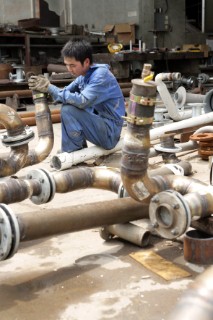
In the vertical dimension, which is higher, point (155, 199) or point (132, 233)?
point (155, 199)

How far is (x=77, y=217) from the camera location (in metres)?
2.13

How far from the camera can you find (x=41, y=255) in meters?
2.36

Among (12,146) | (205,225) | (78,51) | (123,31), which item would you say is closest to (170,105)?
(78,51)

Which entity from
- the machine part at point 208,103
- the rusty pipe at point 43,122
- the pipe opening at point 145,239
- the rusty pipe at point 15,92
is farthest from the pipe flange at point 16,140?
the rusty pipe at point 15,92

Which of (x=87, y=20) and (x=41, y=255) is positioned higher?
(x=87, y=20)

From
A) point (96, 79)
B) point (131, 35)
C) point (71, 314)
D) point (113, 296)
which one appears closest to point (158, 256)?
point (113, 296)

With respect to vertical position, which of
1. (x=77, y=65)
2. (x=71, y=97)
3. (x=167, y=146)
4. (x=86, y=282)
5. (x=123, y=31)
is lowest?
(x=86, y=282)

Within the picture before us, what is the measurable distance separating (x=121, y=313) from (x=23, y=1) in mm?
10760

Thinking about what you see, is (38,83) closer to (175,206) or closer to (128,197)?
(128,197)

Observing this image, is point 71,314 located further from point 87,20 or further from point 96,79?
point 87,20

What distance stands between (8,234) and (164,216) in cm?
71

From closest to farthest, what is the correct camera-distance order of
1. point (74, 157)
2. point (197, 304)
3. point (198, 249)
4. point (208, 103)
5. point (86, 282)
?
1. point (197, 304)
2. point (86, 282)
3. point (198, 249)
4. point (74, 157)
5. point (208, 103)

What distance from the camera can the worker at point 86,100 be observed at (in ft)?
12.5

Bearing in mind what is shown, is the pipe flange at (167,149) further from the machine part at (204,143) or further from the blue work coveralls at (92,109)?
the blue work coveralls at (92,109)
